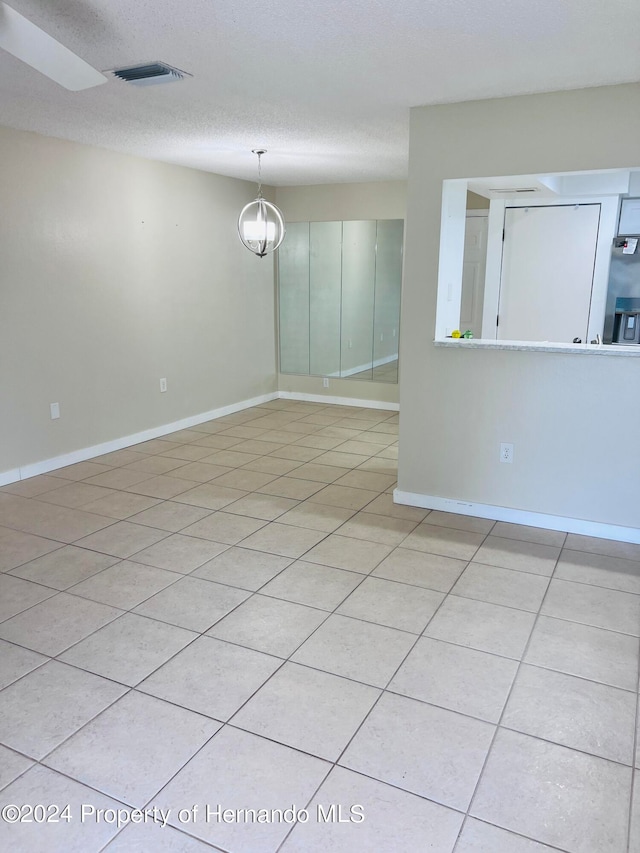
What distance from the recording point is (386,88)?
288 centimetres

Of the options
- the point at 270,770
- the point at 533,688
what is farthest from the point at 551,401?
the point at 270,770

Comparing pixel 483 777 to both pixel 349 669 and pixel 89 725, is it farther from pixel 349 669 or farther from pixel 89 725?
pixel 89 725

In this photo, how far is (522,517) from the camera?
3.43m

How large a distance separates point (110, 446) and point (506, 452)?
120 inches

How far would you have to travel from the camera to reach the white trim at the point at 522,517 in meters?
3.20

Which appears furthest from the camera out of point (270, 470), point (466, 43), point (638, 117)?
point (270, 470)

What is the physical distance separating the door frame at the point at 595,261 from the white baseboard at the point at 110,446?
2.68m

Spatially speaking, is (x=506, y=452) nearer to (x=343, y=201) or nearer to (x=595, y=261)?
(x=595, y=261)

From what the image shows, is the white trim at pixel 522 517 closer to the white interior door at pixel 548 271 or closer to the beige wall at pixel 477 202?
the white interior door at pixel 548 271

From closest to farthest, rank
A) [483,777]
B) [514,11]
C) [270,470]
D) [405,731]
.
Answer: [483,777] → [405,731] → [514,11] → [270,470]

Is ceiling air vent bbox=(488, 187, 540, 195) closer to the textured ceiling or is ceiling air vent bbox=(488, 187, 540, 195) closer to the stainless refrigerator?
the textured ceiling

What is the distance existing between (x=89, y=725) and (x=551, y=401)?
101 inches

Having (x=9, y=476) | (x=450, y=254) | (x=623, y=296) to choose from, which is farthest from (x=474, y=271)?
(x=9, y=476)

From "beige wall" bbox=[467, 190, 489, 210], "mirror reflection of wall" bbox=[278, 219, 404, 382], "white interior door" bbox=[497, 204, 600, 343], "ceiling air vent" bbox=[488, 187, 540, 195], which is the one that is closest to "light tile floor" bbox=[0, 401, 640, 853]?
"white interior door" bbox=[497, 204, 600, 343]
